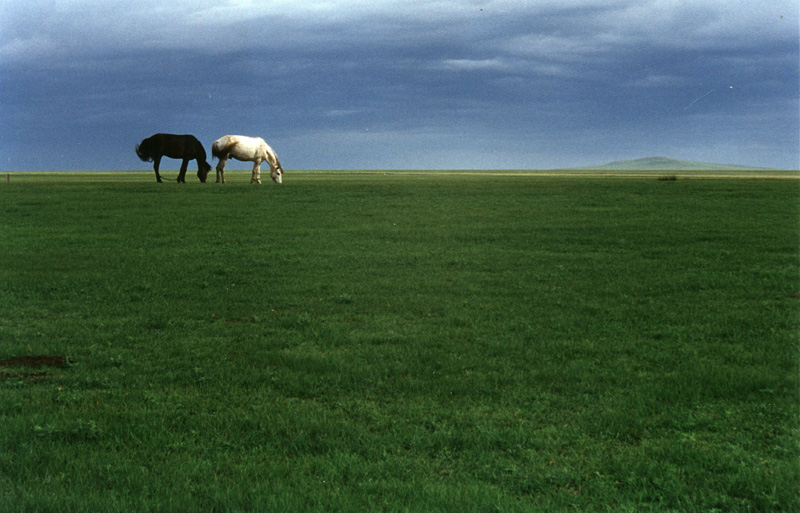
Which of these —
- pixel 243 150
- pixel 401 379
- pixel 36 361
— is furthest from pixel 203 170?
pixel 401 379

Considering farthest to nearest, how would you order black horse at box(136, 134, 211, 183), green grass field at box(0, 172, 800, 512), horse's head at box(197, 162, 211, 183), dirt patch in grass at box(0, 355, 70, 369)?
horse's head at box(197, 162, 211, 183) → black horse at box(136, 134, 211, 183) → dirt patch in grass at box(0, 355, 70, 369) → green grass field at box(0, 172, 800, 512)

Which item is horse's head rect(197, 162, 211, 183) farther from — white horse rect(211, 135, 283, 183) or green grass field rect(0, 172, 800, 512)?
green grass field rect(0, 172, 800, 512)

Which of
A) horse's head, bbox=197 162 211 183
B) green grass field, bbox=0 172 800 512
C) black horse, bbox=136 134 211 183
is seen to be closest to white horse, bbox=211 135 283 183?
horse's head, bbox=197 162 211 183

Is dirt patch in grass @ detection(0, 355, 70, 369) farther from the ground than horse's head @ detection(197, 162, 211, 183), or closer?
closer

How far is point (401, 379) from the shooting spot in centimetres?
962

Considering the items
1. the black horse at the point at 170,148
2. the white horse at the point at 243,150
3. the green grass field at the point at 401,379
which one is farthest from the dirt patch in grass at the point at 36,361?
the white horse at the point at 243,150

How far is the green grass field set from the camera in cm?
650

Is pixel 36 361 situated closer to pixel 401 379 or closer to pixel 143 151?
pixel 401 379

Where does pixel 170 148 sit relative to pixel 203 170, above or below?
above

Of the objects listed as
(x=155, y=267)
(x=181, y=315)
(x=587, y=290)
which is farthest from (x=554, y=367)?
(x=155, y=267)

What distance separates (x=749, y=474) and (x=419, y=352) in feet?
17.2

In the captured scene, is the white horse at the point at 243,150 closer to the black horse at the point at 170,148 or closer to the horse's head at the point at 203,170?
the horse's head at the point at 203,170

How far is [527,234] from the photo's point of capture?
85.9 ft

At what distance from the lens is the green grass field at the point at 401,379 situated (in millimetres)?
6500
